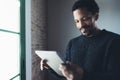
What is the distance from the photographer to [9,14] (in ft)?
9.35

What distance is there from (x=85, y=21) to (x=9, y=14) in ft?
4.47

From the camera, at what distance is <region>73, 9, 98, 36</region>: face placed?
1.74 m

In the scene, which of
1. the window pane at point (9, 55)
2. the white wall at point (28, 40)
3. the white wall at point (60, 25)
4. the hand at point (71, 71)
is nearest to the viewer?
the hand at point (71, 71)

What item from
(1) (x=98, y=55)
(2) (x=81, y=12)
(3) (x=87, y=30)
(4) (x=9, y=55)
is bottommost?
(4) (x=9, y=55)

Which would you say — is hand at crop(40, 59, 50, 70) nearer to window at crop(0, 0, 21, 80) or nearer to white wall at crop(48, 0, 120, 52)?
window at crop(0, 0, 21, 80)

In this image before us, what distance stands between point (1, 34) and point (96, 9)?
1.17 meters

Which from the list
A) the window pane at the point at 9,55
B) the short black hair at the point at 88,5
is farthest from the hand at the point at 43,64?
the window pane at the point at 9,55

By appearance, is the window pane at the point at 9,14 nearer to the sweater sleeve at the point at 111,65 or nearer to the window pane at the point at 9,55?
the window pane at the point at 9,55

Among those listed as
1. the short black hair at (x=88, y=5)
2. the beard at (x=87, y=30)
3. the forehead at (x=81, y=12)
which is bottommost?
the beard at (x=87, y=30)

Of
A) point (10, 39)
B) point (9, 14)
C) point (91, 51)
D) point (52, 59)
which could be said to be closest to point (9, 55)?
point (10, 39)

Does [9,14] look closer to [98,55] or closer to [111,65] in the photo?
[98,55]

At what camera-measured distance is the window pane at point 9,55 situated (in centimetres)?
256

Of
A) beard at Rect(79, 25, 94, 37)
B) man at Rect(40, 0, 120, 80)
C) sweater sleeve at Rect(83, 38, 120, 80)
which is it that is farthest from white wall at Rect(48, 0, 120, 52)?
sweater sleeve at Rect(83, 38, 120, 80)

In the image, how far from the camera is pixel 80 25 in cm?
175
